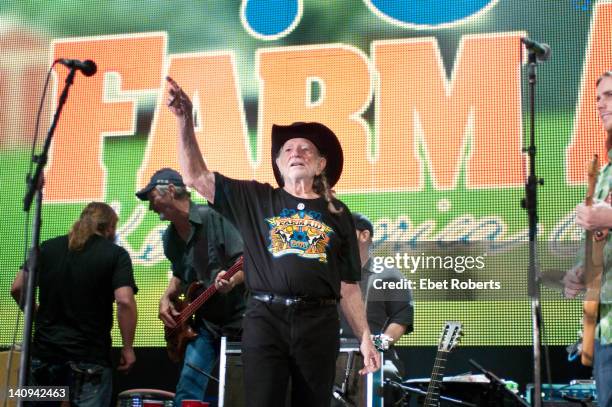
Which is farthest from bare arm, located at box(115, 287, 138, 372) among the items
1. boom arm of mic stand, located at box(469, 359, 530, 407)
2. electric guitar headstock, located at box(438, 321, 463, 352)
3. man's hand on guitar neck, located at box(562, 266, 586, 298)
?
man's hand on guitar neck, located at box(562, 266, 586, 298)

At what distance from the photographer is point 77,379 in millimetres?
4457

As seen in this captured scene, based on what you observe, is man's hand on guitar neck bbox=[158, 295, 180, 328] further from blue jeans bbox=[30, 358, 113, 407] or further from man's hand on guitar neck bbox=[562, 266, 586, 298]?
man's hand on guitar neck bbox=[562, 266, 586, 298]

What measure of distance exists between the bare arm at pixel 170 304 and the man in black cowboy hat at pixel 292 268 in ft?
6.63

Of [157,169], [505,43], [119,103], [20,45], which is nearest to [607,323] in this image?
[505,43]

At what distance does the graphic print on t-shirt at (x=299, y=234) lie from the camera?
3275mm

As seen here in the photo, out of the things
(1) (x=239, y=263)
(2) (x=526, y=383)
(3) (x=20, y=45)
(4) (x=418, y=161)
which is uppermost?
(3) (x=20, y=45)

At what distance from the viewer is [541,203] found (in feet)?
18.1

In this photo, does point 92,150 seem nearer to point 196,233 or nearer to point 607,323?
point 196,233

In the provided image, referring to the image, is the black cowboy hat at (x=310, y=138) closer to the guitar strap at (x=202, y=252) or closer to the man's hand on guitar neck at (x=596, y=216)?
the man's hand on guitar neck at (x=596, y=216)

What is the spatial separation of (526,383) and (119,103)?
3408 mm

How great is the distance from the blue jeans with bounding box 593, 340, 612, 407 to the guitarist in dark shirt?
2326mm

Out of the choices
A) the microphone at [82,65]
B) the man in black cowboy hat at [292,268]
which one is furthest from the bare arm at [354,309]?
the microphone at [82,65]

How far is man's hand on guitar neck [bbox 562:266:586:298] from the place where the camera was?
3.07 m

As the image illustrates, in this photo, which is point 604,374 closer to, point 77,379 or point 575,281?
point 575,281
